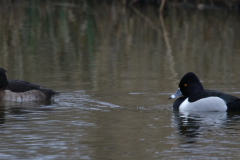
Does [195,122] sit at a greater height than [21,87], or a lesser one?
lesser

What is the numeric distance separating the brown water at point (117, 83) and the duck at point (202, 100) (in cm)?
22

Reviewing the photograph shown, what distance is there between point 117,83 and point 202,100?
271 cm

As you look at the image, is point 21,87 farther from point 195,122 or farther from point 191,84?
point 195,122

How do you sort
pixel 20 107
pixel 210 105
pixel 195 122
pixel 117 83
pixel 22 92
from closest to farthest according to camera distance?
pixel 195 122 < pixel 210 105 < pixel 20 107 < pixel 22 92 < pixel 117 83

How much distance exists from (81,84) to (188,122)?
11.9ft

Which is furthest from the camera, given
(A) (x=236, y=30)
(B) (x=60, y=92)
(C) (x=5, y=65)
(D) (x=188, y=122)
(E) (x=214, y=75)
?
(A) (x=236, y=30)

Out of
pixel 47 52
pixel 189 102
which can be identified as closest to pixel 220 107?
pixel 189 102

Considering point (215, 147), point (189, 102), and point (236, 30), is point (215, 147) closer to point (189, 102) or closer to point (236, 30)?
point (189, 102)

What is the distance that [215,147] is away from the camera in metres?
6.72

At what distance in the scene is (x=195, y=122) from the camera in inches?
329

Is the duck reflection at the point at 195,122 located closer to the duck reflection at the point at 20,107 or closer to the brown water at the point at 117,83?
the brown water at the point at 117,83

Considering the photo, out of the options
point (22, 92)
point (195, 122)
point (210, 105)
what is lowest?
point (195, 122)

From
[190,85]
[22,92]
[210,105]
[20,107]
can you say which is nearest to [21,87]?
[22,92]

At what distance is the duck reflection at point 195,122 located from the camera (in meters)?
7.62
